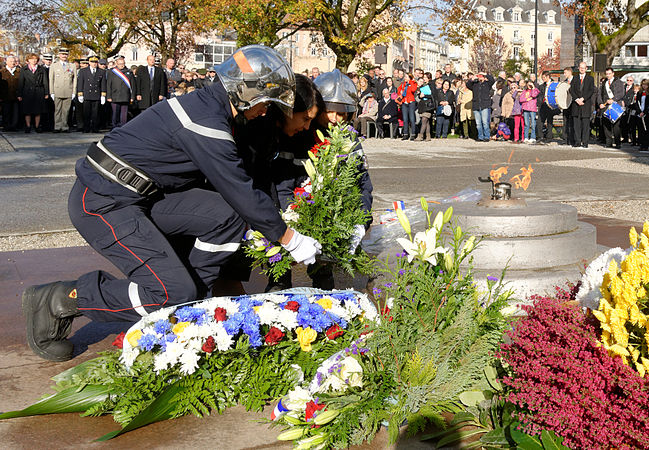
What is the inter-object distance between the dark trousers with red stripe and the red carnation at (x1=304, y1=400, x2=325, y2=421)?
1.05 meters

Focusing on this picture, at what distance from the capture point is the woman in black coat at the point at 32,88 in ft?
71.3

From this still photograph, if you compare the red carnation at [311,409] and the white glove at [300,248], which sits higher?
the white glove at [300,248]

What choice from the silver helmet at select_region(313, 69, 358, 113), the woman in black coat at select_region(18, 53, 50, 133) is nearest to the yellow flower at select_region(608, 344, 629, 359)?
the silver helmet at select_region(313, 69, 358, 113)

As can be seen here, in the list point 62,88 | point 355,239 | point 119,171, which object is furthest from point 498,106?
point 119,171

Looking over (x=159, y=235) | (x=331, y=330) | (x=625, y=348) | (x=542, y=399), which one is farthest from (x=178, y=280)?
(x=625, y=348)

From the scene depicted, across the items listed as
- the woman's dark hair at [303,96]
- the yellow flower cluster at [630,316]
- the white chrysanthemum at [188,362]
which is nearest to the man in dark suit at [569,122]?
the woman's dark hair at [303,96]

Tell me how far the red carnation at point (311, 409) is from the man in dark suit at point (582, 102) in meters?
18.4

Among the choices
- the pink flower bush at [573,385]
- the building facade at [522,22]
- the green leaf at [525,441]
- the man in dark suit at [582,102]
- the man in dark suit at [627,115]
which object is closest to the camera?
the pink flower bush at [573,385]

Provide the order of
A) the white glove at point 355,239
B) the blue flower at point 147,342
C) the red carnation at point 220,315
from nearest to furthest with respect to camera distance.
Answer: the blue flower at point 147,342
the red carnation at point 220,315
the white glove at point 355,239

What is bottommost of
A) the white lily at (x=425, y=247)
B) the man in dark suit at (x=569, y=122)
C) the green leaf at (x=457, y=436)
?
the green leaf at (x=457, y=436)

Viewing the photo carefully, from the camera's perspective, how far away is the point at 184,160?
3986mm

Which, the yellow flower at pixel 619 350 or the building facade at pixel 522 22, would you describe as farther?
the building facade at pixel 522 22

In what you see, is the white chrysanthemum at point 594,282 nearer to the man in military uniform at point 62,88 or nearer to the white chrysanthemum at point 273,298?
the white chrysanthemum at point 273,298

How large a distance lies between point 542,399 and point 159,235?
218 centimetres
